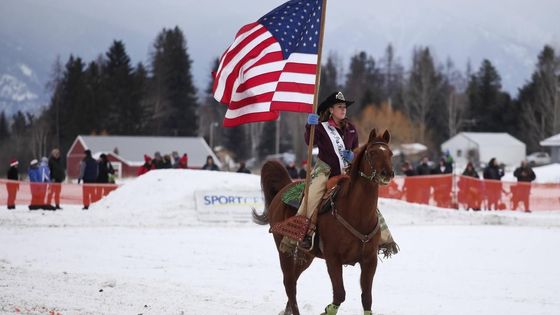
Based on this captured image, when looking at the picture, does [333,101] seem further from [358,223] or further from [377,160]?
[358,223]

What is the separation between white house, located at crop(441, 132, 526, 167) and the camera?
84812 millimetres

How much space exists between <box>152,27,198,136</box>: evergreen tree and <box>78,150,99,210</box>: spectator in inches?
2785

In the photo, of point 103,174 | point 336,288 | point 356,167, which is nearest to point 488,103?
point 103,174

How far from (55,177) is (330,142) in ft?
64.9

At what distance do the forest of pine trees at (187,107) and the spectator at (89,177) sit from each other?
5619cm

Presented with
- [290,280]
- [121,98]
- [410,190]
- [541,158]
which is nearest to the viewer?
[290,280]

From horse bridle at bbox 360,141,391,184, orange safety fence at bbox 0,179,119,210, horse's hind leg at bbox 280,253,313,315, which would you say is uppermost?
horse bridle at bbox 360,141,391,184

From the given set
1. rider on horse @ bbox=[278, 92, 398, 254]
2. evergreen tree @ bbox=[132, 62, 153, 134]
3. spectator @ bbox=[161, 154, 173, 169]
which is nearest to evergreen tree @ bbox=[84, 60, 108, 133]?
evergreen tree @ bbox=[132, 62, 153, 134]

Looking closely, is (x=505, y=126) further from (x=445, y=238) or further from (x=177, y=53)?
(x=445, y=238)

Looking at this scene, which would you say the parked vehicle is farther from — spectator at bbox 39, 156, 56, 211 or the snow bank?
spectator at bbox 39, 156, 56, 211

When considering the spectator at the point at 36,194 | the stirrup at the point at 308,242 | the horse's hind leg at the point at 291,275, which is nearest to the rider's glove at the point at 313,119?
the stirrup at the point at 308,242

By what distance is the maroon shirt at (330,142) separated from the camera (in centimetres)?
902

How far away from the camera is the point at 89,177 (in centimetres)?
2681

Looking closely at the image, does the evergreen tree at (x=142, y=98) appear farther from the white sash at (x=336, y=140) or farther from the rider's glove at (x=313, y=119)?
the rider's glove at (x=313, y=119)
